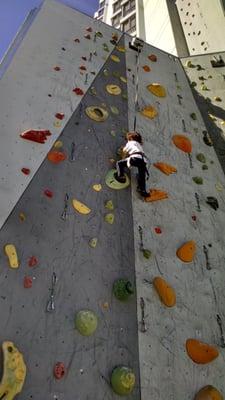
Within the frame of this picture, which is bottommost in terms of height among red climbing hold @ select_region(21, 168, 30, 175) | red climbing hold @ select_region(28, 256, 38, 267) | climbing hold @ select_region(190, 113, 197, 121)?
red climbing hold @ select_region(28, 256, 38, 267)

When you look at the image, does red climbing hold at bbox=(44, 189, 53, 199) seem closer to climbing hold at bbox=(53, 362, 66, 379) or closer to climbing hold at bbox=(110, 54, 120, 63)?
climbing hold at bbox=(53, 362, 66, 379)

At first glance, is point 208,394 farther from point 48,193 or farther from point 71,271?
point 48,193

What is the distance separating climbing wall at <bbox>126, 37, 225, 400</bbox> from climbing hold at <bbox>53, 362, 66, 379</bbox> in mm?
645

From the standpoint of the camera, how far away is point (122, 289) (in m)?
3.10

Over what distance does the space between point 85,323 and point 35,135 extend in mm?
2051

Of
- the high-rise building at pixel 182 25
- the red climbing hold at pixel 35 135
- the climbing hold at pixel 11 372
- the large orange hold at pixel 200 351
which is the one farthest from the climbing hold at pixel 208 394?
the high-rise building at pixel 182 25

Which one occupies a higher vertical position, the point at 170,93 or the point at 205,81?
the point at 205,81

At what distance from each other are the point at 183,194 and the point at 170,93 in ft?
6.88

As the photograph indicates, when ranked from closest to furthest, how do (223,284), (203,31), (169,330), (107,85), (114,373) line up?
(114,373) → (169,330) → (223,284) → (107,85) → (203,31)

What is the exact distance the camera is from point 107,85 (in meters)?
5.02

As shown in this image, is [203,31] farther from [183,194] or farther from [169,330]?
[169,330]

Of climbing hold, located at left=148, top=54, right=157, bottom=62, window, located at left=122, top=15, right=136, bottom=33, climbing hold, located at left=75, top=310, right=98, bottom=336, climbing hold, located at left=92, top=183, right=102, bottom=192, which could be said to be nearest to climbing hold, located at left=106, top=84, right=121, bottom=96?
climbing hold, located at left=148, top=54, right=157, bottom=62

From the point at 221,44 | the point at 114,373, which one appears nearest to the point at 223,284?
the point at 114,373

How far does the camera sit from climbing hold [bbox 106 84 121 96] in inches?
196
